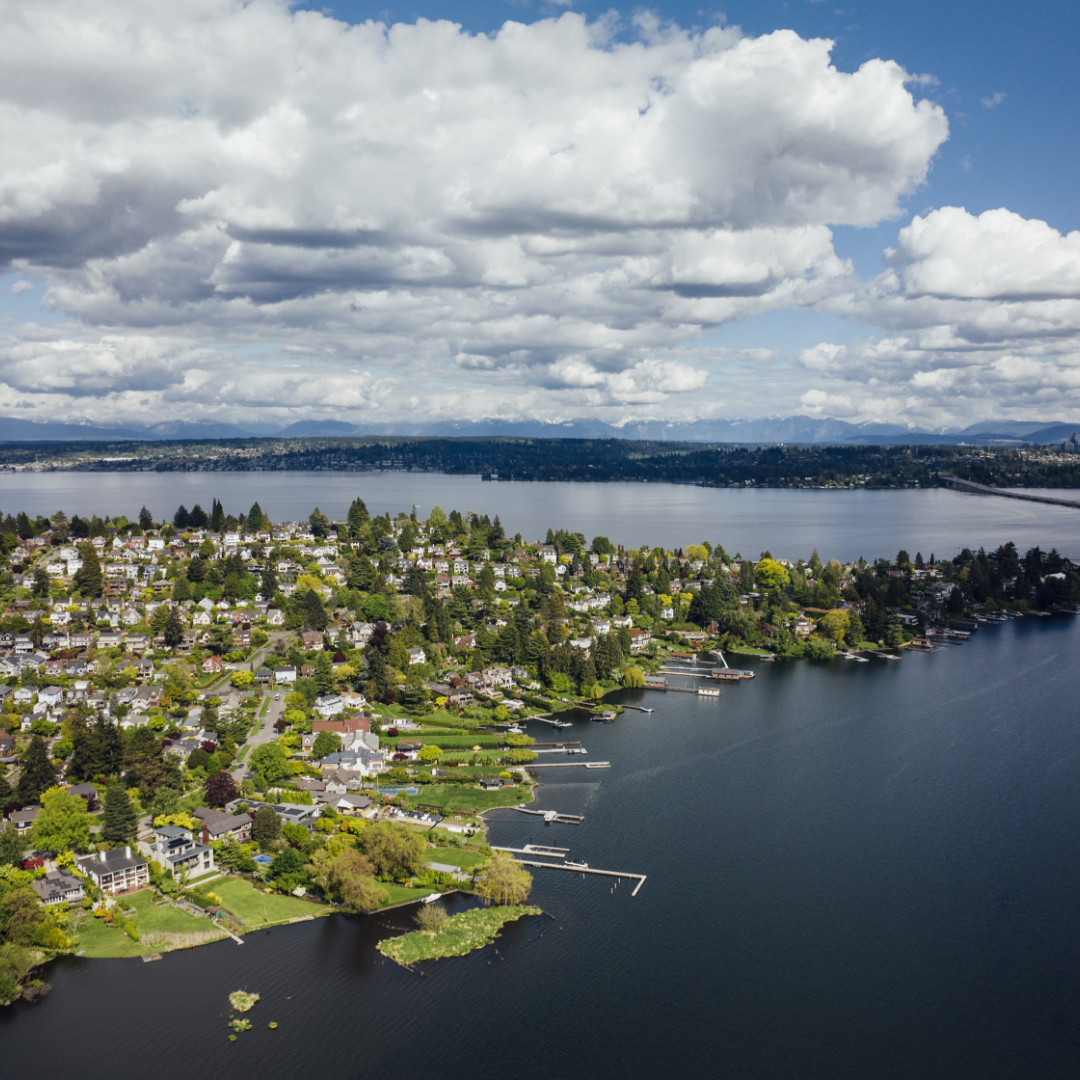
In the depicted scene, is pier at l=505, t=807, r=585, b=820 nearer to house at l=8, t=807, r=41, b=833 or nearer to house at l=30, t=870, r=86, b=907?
house at l=30, t=870, r=86, b=907

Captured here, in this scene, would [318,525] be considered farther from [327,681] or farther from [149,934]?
[149,934]

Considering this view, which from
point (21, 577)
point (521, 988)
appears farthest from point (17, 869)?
point (21, 577)

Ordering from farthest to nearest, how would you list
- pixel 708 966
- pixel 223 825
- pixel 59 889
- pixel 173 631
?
pixel 173 631 → pixel 223 825 → pixel 59 889 → pixel 708 966

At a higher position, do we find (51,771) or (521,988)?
(51,771)

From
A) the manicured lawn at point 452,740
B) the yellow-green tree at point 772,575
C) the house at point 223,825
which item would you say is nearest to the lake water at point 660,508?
the yellow-green tree at point 772,575

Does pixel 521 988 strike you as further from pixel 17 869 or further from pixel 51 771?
pixel 51 771

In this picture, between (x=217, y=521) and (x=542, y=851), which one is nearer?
(x=542, y=851)

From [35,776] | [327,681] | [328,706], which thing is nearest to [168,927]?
[35,776]
